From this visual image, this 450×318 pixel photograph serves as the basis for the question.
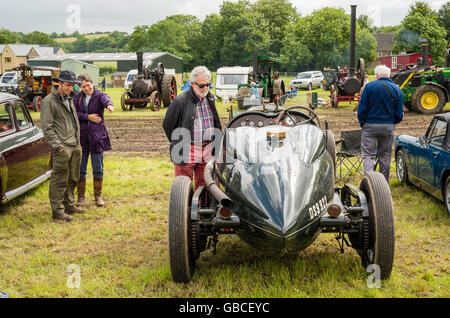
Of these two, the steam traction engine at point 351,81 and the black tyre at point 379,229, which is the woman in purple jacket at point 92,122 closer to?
the black tyre at point 379,229

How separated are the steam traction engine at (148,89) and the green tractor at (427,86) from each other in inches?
412

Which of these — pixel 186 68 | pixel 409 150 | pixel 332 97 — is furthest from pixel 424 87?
pixel 186 68

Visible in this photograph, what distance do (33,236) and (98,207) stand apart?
47.0 inches

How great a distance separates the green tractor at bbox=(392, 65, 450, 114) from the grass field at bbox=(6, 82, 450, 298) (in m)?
11.5

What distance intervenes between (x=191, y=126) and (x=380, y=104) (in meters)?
2.86

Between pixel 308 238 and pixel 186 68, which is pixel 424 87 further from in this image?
pixel 186 68

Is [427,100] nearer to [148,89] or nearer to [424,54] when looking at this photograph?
[424,54]

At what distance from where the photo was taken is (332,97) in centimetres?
2120

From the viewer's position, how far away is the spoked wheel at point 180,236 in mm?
3729

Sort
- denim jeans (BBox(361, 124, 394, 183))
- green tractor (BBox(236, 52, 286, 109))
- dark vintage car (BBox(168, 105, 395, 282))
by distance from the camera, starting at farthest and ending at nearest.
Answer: green tractor (BBox(236, 52, 286, 109)) < denim jeans (BBox(361, 124, 394, 183)) < dark vintage car (BBox(168, 105, 395, 282))

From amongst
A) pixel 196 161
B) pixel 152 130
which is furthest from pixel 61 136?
pixel 152 130

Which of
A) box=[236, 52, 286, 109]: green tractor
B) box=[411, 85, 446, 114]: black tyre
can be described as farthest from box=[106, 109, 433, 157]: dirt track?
box=[236, 52, 286, 109]: green tractor

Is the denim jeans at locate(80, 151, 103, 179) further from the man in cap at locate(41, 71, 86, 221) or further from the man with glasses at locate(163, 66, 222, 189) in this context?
the man with glasses at locate(163, 66, 222, 189)

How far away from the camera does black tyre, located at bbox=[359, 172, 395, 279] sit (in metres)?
3.68
